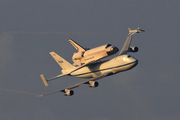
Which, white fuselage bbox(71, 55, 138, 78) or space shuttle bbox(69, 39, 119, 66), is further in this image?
white fuselage bbox(71, 55, 138, 78)

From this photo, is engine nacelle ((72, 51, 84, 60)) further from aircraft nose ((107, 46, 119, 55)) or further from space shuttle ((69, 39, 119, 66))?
aircraft nose ((107, 46, 119, 55))

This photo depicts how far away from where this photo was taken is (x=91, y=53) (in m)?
155

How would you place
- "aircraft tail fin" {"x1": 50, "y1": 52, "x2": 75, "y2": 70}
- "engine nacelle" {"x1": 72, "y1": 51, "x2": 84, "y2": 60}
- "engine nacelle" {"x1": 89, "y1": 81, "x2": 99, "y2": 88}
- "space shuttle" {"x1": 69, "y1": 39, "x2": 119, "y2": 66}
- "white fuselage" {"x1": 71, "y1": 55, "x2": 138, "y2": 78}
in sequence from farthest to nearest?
"aircraft tail fin" {"x1": 50, "y1": 52, "x2": 75, "y2": 70}
"engine nacelle" {"x1": 72, "y1": 51, "x2": 84, "y2": 60}
"white fuselage" {"x1": 71, "y1": 55, "x2": 138, "y2": 78}
"space shuttle" {"x1": 69, "y1": 39, "x2": 119, "y2": 66}
"engine nacelle" {"x1": 89, "y1": 81, "x2": 99, "y2": 88}

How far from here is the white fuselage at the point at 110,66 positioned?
153625 mm

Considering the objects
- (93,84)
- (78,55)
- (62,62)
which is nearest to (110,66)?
(93,84)

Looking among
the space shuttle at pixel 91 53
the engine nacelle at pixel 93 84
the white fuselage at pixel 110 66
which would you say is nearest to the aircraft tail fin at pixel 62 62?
the white fuselage at pixel 110 66

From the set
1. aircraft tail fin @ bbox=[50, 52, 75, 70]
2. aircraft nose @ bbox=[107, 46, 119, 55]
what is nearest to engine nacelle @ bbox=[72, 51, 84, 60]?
aircraft nose @ bbox=[107, 46, 119, 55]

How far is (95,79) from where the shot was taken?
155 m

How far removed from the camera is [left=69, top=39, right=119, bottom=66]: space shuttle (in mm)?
151750

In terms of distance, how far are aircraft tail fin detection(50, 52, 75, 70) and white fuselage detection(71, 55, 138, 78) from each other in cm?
607

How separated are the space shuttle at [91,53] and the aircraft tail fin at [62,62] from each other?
9.64m

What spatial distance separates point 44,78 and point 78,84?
12.7 meters

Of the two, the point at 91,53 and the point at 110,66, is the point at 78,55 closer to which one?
the point at 91,53

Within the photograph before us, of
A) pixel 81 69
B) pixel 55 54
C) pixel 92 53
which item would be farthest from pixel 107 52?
pixel 55 54
